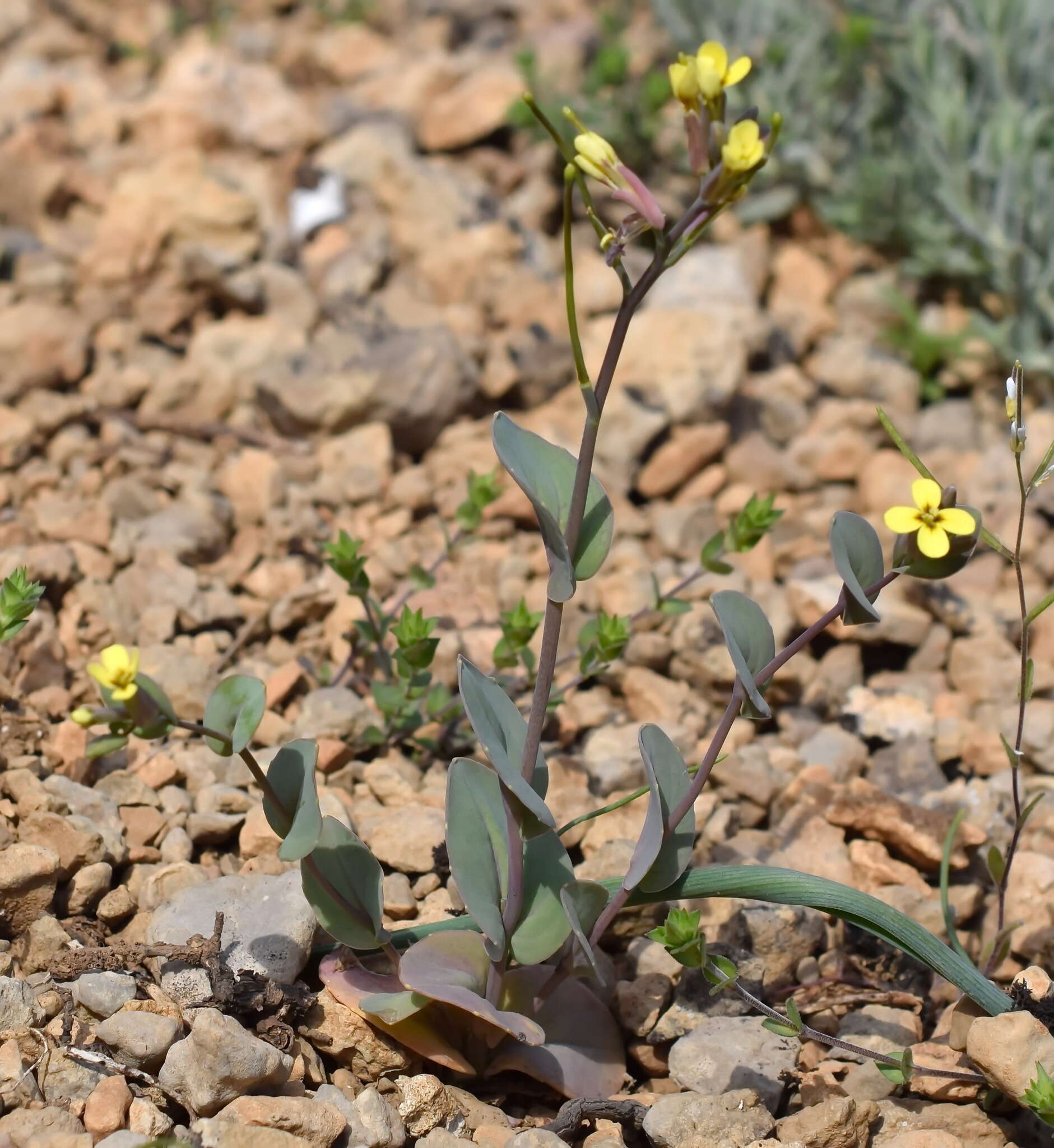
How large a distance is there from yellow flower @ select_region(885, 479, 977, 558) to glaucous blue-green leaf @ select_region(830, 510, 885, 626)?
0.07 metres

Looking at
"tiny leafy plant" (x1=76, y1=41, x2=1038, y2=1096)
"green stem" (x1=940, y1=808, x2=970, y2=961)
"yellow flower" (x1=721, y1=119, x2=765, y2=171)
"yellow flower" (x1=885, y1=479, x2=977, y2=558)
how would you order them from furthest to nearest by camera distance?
1. "green stem" (x1=940, y1=808, x2=970, y2=961)
2. "yellow flower" (x1=885, y1=479, x2=977, y2=558)
3. "tiny leafy plant" (x1=76, y1=41, x2=1038, y2=1096)
4. "yellow flower" (x1=721, y1=119, x2=765, y2=171)

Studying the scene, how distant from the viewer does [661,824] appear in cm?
222

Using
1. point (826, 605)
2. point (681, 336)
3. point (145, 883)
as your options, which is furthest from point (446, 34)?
point (145, 883)

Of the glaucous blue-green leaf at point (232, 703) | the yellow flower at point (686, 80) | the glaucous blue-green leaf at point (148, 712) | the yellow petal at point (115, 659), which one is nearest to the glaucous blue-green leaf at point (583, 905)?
the glaucous blue-green leaf at point (232, 703)

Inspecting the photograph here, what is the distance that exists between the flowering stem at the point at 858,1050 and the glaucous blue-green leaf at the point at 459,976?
39cm

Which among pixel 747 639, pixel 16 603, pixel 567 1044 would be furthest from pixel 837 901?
pixel 16 603

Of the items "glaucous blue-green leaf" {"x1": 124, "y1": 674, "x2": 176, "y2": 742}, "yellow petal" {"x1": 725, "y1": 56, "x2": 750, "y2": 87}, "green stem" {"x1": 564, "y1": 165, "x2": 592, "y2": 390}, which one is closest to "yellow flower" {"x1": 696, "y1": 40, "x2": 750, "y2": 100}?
"yellow petal" {"x1": 725, "y1": 56, "x2": 750, "y2": 87}

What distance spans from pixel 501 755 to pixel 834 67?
456cm

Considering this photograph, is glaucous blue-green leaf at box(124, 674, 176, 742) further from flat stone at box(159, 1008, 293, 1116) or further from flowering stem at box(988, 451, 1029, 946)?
flowering stem at box(988, 451, 1029, 946)

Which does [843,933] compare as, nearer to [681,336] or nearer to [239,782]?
[239,782]

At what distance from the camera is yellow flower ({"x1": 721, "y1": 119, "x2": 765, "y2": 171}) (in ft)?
6.13

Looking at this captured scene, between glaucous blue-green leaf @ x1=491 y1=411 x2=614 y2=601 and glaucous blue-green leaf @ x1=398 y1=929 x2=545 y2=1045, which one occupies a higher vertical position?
glaucous blue-green leaf @ x1=491 y1=411 x2=614 y2=601

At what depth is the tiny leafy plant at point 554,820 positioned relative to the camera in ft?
6.52

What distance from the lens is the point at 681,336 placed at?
4.66 meters
